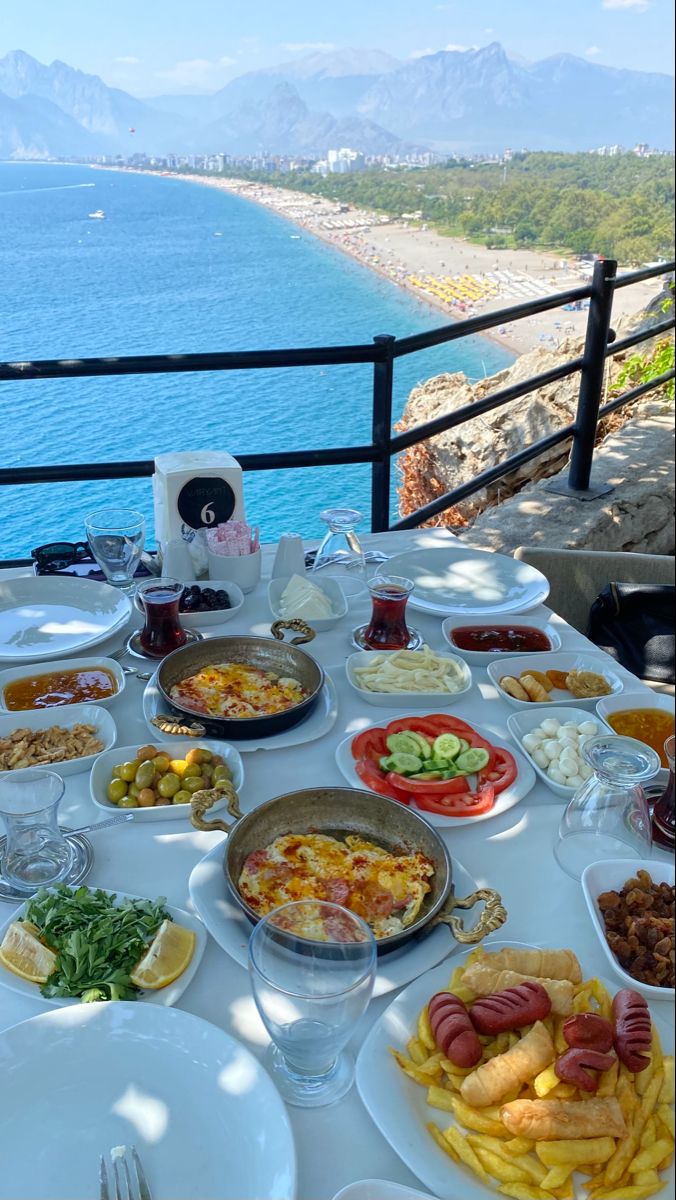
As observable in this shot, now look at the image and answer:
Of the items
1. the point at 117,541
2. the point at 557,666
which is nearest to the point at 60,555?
the point at 117,541

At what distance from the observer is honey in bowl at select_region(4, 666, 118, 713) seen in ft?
4.87

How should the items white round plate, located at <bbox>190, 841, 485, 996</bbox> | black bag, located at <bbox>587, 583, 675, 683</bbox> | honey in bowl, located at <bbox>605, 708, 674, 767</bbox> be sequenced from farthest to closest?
black bag, located at <bbox>587, 583, 675, 683</bbox> → honey in bowl, located at <bbox>605, 708, 674, 767</bbox> → white round plate, located at <bbox>190, 841, 485, 996</bbox>

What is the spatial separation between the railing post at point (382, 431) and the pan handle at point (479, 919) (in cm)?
173

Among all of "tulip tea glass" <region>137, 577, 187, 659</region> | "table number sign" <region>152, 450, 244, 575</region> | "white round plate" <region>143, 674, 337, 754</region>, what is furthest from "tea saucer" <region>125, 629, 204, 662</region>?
"table number sign" <region>152, 450, 244, 575</region>

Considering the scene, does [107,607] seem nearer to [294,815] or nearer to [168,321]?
[294,815]

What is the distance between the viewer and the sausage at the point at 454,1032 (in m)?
0.80

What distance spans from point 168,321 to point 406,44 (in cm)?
2847

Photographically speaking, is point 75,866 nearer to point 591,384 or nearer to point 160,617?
point 160,617

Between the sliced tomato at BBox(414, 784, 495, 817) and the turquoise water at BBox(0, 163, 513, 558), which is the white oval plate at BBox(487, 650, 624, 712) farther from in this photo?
the turquoise water at BBox(0, 163, 513, 558)

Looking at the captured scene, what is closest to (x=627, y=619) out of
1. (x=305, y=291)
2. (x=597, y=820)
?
(x=597, y=820)

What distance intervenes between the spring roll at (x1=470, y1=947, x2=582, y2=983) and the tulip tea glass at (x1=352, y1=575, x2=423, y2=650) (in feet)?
2.71

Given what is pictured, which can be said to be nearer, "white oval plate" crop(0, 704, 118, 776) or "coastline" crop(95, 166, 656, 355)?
"white oval plate" crop(0, 704, 118, 776)

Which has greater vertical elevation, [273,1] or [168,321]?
[273,1]

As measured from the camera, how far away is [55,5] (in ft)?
12.6
